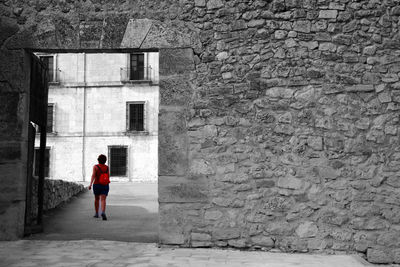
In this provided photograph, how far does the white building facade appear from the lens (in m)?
23.3

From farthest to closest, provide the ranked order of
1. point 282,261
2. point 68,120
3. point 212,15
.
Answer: point 68,120, point 212,15, point 282,261

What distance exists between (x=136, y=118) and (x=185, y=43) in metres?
18.3

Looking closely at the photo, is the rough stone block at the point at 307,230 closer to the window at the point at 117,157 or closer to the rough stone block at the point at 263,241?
the rough stone block at the point at 263,241

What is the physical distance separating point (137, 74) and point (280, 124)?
19052 millimetres

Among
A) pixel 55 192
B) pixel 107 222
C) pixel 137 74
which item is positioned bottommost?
pixel 107 222

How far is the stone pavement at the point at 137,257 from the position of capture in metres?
4.45

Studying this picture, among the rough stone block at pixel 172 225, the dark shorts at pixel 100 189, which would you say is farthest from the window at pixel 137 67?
the rough stone block at pixel 172 225

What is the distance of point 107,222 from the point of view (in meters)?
7.89

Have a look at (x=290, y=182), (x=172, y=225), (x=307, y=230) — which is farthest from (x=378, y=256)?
(x=172, y=225)

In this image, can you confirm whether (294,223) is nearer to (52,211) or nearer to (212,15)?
(212,15)

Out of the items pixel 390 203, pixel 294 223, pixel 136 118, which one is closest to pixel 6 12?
pixel 294 223

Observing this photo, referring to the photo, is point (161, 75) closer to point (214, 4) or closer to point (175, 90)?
point (175, 90)

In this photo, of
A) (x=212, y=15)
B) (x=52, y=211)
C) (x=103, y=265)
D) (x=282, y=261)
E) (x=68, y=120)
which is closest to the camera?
(x=103, y=265)

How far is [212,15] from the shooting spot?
5.60m
